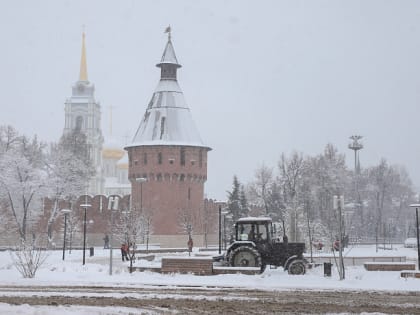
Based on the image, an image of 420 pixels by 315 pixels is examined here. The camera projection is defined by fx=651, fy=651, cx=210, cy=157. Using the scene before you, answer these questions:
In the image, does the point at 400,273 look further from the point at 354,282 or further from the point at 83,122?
the point at 83,122

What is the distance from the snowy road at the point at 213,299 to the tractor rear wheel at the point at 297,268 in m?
4.57

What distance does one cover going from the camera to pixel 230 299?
13.0 metres

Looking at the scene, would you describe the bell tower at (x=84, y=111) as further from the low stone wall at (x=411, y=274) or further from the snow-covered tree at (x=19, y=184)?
the low stone wall at (x=411, y=274)

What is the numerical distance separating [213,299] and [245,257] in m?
7.46

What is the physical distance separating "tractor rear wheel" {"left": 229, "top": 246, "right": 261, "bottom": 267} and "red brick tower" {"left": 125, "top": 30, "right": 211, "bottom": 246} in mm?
24248

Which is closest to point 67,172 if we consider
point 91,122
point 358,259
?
point 358,259

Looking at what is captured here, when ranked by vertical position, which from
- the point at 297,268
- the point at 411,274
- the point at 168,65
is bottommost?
the point at 411,274

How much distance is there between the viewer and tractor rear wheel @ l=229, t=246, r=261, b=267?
20172 mm

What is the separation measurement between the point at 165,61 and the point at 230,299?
1491 inches

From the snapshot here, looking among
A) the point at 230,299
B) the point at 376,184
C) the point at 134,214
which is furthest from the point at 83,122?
the point at 230,299

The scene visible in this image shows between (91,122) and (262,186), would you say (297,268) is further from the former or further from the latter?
(91,122)

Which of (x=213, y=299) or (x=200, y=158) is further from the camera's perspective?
(x=200, y=158)

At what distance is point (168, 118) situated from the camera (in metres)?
47.3

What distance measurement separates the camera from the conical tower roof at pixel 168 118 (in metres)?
47.0
